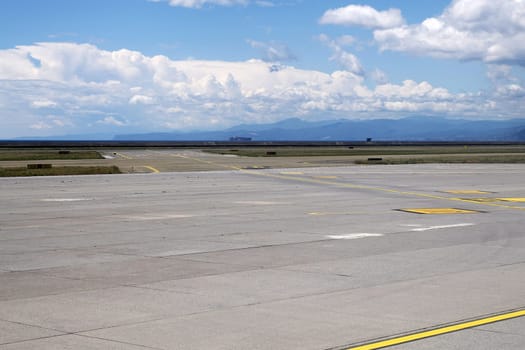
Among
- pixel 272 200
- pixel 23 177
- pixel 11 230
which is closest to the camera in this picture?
pixel 11 230

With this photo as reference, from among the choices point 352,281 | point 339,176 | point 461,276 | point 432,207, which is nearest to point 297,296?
point 352,281

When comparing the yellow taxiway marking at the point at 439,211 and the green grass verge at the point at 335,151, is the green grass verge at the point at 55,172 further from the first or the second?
the green grass verge at the point at 335,151

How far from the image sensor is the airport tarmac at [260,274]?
10133 millimetres

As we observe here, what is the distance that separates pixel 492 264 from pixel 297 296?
18.4ft

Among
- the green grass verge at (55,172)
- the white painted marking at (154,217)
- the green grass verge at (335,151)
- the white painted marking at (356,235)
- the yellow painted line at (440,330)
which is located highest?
the green grass verge at (335,151)

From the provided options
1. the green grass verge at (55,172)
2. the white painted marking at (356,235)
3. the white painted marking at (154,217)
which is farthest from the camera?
the green grass verge at (55,172)

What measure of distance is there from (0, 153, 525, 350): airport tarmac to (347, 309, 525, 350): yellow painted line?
0.03m

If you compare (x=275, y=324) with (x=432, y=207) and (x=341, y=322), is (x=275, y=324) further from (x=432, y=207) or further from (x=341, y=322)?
(x=432, y=207)

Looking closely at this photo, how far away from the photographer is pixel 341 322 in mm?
10750

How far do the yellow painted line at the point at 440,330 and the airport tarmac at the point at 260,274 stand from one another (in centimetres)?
3

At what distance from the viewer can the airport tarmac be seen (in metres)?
10.1

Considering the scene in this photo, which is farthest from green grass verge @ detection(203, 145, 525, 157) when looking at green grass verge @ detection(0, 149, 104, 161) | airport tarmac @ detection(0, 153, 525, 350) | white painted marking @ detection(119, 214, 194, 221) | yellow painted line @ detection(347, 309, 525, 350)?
yellow painted line @ detection(347, 309, 525, 350)

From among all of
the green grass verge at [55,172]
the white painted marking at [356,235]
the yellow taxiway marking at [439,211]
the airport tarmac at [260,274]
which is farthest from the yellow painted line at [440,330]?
the green grass verge at [55,172]

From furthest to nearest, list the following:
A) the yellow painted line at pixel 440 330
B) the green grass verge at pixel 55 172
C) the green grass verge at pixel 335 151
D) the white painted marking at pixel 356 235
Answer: the green grass verge at pixel 335 151 < the green grass verge at pixel 55 172 < the white painted marking at pixel 356 235 < the yellow painted line at pixel 440 330
